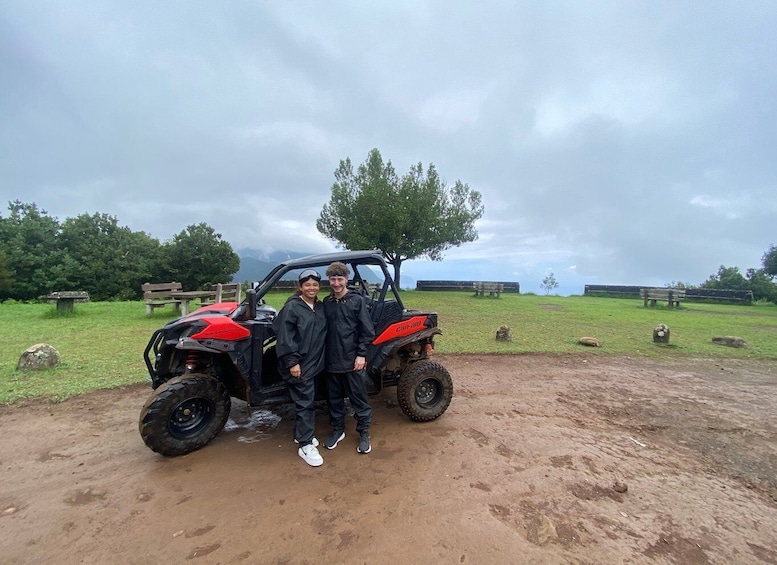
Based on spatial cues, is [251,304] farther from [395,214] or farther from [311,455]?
[395,214]

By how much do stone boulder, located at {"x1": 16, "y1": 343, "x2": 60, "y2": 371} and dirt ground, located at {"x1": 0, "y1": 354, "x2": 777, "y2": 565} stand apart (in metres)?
1.52

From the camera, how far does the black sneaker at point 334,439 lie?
3654 millimetres

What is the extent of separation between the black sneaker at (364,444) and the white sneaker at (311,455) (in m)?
0.38

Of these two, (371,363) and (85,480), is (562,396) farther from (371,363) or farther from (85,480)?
(85,480)

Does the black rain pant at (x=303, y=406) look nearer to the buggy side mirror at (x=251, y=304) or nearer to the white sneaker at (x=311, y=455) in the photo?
the white sneaker at (x=311, y=455)

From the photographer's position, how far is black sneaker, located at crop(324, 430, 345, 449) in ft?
12.0

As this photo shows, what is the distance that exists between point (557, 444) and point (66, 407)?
18.9ft

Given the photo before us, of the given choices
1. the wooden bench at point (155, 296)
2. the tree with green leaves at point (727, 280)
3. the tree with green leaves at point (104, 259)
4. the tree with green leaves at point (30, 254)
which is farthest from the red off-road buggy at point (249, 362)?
the tree with green leaves at point (727, 280)

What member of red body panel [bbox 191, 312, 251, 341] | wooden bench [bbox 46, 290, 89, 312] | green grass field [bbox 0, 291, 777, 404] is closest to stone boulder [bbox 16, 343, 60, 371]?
green grass field [bbox 0, 291, 777, 404]

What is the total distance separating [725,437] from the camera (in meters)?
4.24

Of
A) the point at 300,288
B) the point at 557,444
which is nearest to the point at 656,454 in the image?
the point at 557,444

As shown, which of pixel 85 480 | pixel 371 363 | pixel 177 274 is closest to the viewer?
pixel 85 480

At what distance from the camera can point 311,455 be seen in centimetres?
338

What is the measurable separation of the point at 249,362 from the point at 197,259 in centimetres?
2445
